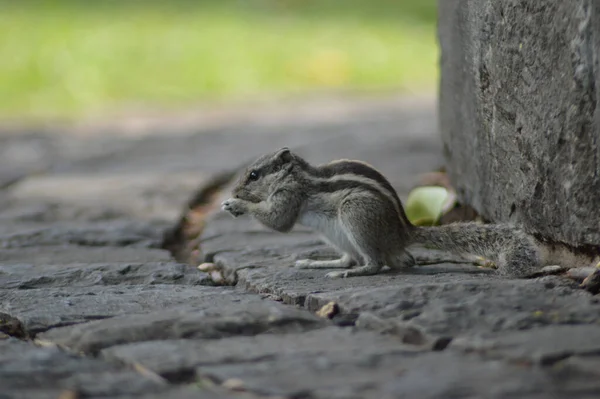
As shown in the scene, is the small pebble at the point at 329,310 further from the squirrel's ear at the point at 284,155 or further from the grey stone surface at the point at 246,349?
the squirrel's ear at the point at 284,155

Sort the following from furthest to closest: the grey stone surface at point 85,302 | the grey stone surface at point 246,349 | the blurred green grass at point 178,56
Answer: the blurred green grass at point 178,56 < the grey stone surface at point 85,302 < the grey stone surface at point 246,349

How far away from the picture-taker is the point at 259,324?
9.73ft

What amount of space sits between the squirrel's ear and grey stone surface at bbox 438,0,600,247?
850 millimetres

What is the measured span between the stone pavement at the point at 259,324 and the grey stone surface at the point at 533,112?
310mm

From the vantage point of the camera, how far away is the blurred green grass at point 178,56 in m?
11.1

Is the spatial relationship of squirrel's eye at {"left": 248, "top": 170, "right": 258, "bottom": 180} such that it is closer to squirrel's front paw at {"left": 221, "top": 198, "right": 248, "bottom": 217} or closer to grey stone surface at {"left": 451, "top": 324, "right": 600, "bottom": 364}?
squirrel's front paw at {"left": 221, "top": 198, "right": 248, "bottom": 217}

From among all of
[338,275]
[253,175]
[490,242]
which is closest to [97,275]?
[253,175]

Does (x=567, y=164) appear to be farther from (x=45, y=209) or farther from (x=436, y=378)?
(x=45, y=209)

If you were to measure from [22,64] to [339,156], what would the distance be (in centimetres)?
601

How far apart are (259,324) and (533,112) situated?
1341 mm

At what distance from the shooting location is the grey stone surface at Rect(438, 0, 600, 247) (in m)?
3.18

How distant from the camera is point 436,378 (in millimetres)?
2352

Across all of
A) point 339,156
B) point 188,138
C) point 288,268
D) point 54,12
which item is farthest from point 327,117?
point 54,12

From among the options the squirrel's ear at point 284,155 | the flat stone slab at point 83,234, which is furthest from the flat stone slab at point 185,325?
A: the flat stone slab at point 83,234
